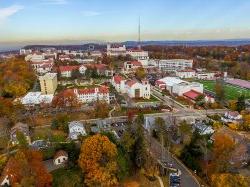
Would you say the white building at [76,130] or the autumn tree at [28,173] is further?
the white building at [76,130]

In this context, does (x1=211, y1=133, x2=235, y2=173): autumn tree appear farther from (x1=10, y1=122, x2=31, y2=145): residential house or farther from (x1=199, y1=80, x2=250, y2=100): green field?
(x1=199, y1=80, x2=250, y2=100): green field

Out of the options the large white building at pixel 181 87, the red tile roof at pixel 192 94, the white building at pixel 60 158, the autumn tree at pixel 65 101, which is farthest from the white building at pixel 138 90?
the white building at pixel 60 158

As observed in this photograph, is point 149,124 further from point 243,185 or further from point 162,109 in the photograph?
point 243,185

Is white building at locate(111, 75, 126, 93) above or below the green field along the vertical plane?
above

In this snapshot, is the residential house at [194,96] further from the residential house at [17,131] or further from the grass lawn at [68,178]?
the grass lawn at [68,178]

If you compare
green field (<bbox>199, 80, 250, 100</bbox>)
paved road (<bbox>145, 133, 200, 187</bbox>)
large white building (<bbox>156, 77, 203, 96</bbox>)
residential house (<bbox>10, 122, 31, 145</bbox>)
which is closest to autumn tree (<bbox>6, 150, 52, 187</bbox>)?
residential house (<bbox>10, 122, 31, 145</bbox>)

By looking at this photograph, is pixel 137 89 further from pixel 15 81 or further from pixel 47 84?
pixel 15 81
